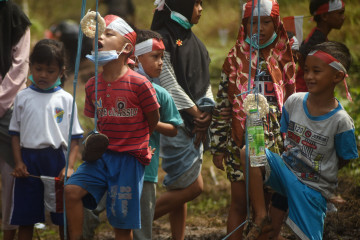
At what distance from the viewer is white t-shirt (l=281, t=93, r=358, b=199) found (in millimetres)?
3457

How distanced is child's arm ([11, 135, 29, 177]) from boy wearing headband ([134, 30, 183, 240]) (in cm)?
92

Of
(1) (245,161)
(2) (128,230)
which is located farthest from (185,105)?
(2) (128,230)

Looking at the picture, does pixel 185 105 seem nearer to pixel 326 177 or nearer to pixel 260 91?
pixel 260 91

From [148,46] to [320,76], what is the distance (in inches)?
45.7

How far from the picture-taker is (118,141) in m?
3.39

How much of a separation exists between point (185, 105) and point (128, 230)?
3.57ft

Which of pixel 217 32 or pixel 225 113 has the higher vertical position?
pixel 217 32

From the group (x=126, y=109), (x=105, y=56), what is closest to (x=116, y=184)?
(x=126, y=109)

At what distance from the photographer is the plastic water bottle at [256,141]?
3.44m

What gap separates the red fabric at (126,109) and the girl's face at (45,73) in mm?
833

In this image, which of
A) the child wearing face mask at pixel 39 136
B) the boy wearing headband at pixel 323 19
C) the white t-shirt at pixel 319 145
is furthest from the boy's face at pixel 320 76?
the child wearing face mask at pixel 39 136

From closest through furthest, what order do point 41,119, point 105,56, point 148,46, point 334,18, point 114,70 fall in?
point 105,56, point 114,70, point 148,46, point 41,119, point 334,18

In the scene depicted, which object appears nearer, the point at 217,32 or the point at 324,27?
the point at 324,27

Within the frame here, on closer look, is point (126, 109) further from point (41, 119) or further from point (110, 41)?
point (41, 119)
